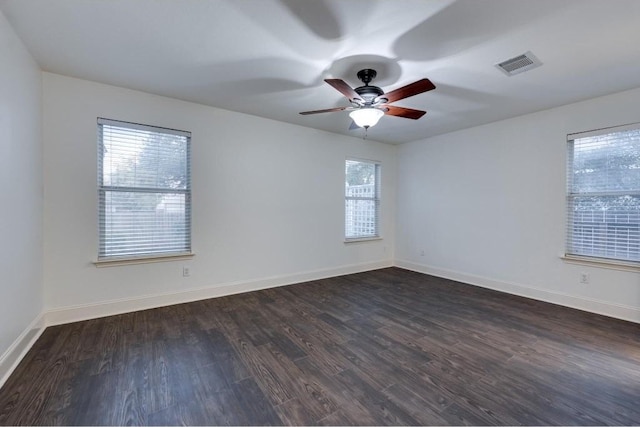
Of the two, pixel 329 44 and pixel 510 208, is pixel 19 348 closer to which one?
pixel 329 44

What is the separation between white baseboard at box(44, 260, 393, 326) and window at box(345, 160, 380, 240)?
0.85 meters

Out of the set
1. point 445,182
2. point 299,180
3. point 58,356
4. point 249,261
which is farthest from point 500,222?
point 58,356

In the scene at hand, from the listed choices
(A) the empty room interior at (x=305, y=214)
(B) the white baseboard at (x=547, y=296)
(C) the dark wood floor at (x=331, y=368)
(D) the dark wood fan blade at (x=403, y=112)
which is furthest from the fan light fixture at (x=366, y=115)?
(B) the white baseboard at (x=547, y=296)

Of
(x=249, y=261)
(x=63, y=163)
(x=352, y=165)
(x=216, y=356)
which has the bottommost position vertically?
(x=216, y=356)

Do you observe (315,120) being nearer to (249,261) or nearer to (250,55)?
(250,55)

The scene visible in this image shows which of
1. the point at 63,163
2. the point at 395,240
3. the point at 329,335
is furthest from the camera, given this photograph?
the point at 395,240

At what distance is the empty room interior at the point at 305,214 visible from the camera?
186 centimetres

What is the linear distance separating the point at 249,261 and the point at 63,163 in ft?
7.66

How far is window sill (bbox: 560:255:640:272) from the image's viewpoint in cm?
308

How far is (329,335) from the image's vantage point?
2672mm

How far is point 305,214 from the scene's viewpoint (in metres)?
4.61

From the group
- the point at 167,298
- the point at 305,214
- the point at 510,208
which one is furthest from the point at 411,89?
the point at 167,298

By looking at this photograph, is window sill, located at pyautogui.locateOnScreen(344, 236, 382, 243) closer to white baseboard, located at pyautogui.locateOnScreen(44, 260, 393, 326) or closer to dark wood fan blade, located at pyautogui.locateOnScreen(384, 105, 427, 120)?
white baseboard, located at pyautogui.locateOnScreen(44, 260, 393, 326)

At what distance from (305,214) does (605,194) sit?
3824 mm
